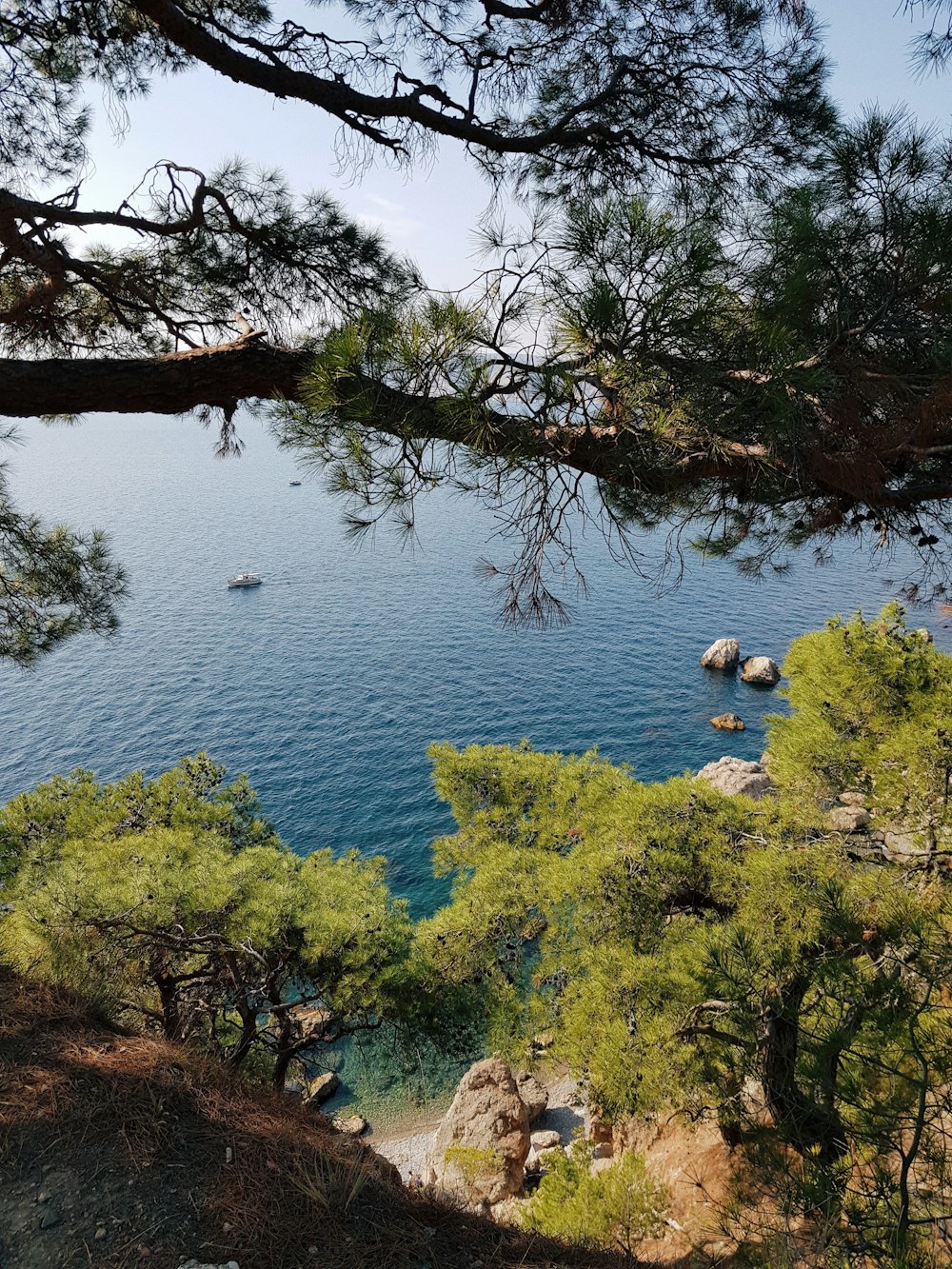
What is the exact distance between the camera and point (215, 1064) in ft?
11.6

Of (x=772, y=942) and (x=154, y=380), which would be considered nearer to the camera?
(x=154, y=380)

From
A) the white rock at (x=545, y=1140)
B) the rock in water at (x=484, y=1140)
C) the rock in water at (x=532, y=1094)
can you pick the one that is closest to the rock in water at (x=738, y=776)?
the rock in water at (x=532, y=1094)

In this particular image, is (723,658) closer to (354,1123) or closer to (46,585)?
(354,1123)

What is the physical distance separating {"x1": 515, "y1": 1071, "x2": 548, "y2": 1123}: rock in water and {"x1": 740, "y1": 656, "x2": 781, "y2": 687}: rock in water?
1310cm

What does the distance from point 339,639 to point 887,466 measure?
22.3 m

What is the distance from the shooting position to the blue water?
1680 centimetres

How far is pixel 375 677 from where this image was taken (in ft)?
71.4

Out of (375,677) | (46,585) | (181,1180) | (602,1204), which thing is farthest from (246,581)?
(181,1180)

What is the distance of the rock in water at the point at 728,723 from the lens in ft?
60.5

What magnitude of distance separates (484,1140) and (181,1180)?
686 cm

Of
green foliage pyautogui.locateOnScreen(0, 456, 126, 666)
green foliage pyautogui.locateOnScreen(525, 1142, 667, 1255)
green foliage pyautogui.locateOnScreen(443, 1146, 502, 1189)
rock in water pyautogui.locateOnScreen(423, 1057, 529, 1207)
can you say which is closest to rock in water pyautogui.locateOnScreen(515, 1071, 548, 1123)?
rock in water pyautogui.locateOnScreen(423, 1057, 529, 1207)

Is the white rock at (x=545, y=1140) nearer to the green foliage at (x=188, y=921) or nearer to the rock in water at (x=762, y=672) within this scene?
the green foliage at (x=188, y=921)

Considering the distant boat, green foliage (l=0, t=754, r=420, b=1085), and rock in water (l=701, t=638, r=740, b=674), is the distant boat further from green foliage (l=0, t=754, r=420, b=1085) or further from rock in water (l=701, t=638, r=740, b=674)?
green foliage (l=0, t=754, r=420, b=1085)

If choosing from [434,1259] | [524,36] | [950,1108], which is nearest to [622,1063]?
[434,1259]
